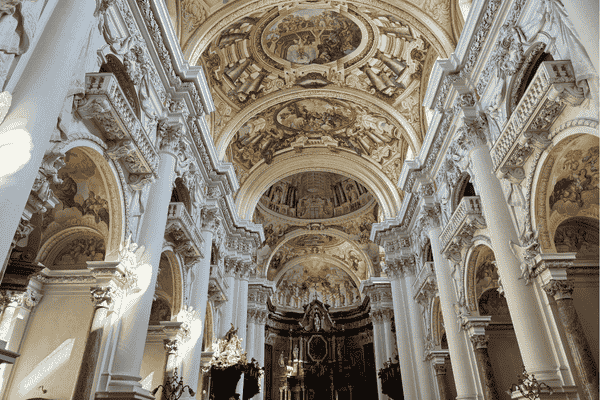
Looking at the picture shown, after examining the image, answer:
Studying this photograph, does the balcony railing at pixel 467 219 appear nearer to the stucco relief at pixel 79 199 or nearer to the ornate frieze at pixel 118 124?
the ornate frieze at pixel 118 124

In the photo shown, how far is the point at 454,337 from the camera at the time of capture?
12.8 meters

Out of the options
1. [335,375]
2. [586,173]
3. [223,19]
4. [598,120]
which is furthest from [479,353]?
[335,375]

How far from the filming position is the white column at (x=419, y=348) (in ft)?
54.6

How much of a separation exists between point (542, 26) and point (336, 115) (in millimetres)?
11560

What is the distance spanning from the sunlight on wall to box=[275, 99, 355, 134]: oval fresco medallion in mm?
12055

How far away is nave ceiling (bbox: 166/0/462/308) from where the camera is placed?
13289 mm

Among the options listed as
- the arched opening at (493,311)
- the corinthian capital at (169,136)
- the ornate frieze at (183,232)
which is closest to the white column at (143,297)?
the corinthian capital at (169,136)

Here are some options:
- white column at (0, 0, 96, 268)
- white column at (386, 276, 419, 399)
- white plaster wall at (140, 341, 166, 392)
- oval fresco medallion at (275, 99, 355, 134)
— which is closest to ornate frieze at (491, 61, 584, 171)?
white column at (0, 0, 96, 268)

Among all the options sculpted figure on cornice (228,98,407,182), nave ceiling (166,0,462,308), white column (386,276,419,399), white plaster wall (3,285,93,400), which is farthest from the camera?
sculpted figure on cornice (228,98,407,182)

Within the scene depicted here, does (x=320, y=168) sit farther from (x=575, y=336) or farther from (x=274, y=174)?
(x=575, y=336)

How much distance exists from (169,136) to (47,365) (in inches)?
237

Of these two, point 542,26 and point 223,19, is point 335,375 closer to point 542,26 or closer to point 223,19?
point 223,19

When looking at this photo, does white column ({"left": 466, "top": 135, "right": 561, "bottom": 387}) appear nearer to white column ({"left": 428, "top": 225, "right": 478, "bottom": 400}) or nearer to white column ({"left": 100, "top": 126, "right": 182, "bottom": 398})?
white column ({"left": 428, "top": 225, "right": 478, "bottom": 400})

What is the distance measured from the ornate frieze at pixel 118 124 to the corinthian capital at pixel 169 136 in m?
1.22
